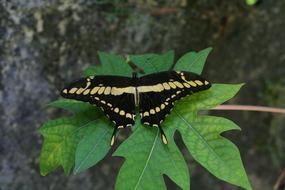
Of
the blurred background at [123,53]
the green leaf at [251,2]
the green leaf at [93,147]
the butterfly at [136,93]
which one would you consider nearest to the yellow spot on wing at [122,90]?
the butterfly at [136,93]

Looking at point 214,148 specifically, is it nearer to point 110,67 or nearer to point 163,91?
point 163,91

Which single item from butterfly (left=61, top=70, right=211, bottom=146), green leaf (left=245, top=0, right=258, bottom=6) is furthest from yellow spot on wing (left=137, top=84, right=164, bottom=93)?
green leaf (left=245, top=0, right=258, bottom=6)

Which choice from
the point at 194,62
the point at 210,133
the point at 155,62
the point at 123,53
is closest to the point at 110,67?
the point at 155,62

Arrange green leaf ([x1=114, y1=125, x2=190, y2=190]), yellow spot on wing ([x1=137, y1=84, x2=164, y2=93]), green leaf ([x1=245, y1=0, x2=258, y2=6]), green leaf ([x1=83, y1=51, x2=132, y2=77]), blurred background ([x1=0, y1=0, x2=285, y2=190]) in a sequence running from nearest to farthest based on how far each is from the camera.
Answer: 1. green leaf ([x1=114, y1=125, x2=190, y2=190])
2. yellow spot on wing ([x1=137, y1=84, x2=164, y2=93])
3. green leaf ([x1=83, y1=51, x2=132, y2=77])
4. blurred background ([x1=0, y1=0, x2=285, y2=190])
5. green leaf ([x1=245, y1=0, x2=258, y2=6])

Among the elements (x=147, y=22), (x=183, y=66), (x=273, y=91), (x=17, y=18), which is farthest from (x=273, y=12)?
(x=17, y=18)

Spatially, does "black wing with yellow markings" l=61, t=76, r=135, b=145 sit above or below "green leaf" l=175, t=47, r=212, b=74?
below

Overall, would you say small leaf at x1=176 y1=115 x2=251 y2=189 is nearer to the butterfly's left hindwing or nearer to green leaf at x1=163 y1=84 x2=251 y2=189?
green leaf at x1=163 y1=84 x2=251 y2=189

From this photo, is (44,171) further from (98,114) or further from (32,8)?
(32,8)
